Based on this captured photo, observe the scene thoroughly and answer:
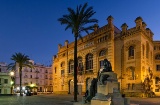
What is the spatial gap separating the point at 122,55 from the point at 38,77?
232 feet

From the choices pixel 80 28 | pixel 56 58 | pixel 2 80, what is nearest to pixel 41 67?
pixel 2 80

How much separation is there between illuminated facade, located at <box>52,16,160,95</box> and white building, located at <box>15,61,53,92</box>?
4587 cm

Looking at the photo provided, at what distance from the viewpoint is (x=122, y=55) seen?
152ft

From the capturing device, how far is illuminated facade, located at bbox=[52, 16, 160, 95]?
43000 mm

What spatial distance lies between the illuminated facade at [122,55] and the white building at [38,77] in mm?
45870

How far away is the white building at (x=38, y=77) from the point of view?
347 feet

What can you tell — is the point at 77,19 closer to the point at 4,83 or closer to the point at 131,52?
the point at 131,52

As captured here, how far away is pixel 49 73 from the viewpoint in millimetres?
116688

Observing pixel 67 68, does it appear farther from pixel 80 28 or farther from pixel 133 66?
pixel 80 28

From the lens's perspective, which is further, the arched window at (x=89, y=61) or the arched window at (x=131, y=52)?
the arched window at (x=89, y=61)

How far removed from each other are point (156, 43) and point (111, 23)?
47.3 ft

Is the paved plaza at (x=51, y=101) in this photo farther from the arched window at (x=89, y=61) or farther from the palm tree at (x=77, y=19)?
the arched window at (x=89, y=61)

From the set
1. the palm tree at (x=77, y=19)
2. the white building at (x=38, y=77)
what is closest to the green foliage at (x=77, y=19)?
the palm tree at (x=77, y=19)

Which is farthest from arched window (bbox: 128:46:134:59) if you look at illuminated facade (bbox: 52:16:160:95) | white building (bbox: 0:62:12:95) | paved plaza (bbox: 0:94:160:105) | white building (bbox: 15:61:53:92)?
white building (bbox: 15:61:53:92)
